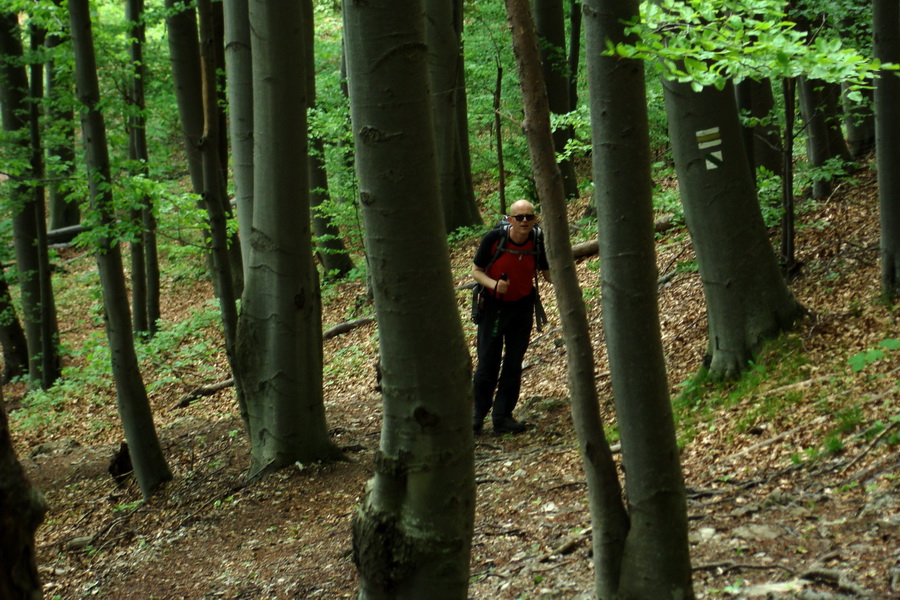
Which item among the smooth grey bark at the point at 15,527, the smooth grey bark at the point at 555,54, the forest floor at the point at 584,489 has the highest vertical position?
the smooth grey bark at the point at 555,54

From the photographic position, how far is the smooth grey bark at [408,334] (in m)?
2.93

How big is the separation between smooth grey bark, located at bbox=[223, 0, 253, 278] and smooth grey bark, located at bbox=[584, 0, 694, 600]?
4359 millimetres

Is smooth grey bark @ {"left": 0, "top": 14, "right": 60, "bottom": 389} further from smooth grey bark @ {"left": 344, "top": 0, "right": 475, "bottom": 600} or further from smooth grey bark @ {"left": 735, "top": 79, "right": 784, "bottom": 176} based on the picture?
smooth grey bark @ {"left": 344, "top": 0, "right": 475, "bottom": 600}

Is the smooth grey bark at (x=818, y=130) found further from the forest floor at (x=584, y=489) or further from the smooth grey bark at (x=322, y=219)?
the smooth grey bark at (x=322, y=219)

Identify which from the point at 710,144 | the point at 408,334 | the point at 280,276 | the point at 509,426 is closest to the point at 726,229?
the point at 710,144

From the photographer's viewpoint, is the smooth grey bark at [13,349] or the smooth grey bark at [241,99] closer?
the smooth grey bark at [241,99]

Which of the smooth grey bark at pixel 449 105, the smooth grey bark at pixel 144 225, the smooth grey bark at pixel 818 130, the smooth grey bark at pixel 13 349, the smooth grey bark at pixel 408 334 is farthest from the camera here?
the smooth grey bark at pixel 13 349

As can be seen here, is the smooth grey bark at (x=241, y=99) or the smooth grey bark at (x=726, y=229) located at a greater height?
the smooth grey bark at (x=241, y=99)

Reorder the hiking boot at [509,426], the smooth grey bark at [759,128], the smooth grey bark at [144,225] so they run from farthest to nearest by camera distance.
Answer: the smooth grey bark at [144,225]
the smooth grey bark at [759,128]
the hiking boot at [509,426]

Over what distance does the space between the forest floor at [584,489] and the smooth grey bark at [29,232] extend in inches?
173

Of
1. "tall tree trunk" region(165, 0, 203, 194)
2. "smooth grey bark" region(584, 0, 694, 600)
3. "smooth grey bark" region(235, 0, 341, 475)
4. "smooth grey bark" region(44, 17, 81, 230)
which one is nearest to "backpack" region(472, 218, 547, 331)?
"smooth grey bark" region(235, 0, 341, 475)

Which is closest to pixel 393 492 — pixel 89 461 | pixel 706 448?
pixel 706 448

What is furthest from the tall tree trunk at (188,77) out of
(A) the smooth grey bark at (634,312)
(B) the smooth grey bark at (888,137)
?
(B) the smooth grey bark at (888,137)

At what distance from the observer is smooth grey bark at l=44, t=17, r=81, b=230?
333 inches
